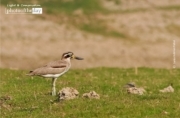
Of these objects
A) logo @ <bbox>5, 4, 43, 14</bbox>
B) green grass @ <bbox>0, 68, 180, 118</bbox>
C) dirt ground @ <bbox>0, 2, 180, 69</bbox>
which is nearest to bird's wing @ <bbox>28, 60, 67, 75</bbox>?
green grass @ <bbox>0, 68, 180, 118</bbox>

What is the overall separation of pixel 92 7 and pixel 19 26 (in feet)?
63.0

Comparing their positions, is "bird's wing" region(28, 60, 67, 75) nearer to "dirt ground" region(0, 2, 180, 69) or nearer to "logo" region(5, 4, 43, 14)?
"logo" region(5, 4, 43, 14)

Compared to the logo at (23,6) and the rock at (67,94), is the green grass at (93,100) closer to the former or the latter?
the rock at (67,94)

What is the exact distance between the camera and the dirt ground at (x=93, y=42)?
175ft

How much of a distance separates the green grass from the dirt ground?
835 inches

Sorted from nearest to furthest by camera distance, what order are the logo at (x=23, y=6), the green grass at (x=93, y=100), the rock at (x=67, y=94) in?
1. the green grass at (x=93, y=100)
2. the rock at (x=67, y=94)
3. the logo at (x=23, y=6)

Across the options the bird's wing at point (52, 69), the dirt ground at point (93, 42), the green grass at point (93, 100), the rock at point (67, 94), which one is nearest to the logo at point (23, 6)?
the dirt ground at point (93, 42)

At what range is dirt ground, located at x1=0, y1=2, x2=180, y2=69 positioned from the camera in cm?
5328

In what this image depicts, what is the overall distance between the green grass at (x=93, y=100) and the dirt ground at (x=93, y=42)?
21.2 meters

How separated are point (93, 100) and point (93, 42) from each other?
44387 mm

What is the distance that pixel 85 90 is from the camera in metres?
21.8

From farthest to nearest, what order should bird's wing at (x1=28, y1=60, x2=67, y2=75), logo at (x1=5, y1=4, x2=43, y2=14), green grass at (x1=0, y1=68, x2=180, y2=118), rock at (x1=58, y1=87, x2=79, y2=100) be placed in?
logo at (x1=5, y1=4, x2=43, y2=14) → bird's wing at (x1=28, y1=60, x2=67, y2=75) → rock at (x1=58, y1=87, x2=79, y2=100) → green grass at (x1=0, y1=68, x2=180, y2=118)

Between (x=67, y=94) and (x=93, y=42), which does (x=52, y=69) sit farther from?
(x=93, y=42)

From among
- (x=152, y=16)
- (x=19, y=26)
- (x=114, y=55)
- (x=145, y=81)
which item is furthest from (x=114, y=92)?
(x=152, y=16)
